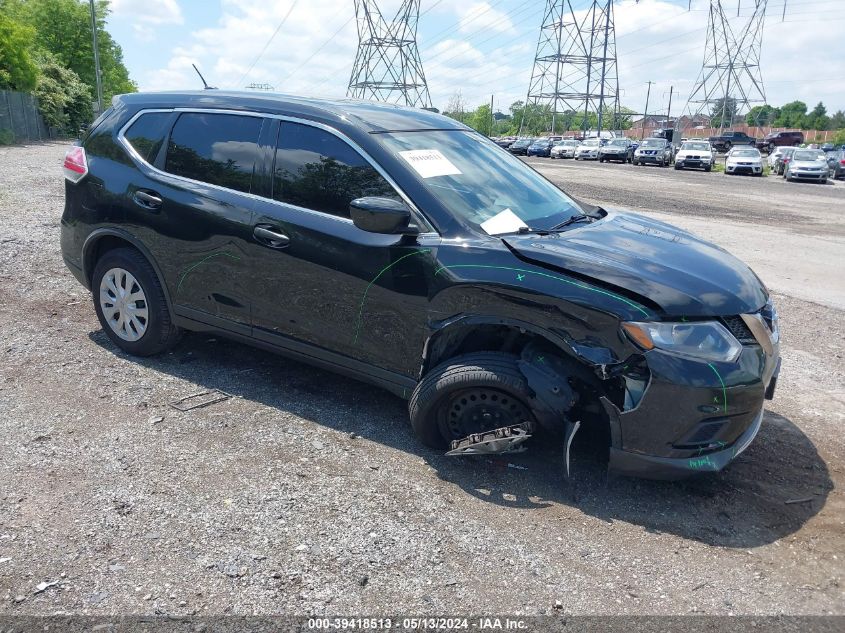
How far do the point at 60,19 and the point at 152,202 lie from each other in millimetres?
67616

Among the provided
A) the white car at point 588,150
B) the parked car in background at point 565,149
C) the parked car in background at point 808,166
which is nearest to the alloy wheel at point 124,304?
the parked car in background at point 808,166

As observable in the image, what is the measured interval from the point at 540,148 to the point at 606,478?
56.2 metres

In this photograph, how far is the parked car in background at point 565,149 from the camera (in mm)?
53375

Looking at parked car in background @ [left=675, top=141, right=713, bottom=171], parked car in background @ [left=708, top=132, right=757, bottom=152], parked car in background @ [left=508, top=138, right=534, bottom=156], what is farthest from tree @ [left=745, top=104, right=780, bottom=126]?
parked car in background @ [left=675, top=141, right=713, bottom=171]

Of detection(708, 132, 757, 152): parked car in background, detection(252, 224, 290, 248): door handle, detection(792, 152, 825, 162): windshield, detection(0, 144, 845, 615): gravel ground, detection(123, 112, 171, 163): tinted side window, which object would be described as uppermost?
detection(708, 132, 757, 152): parked car in background

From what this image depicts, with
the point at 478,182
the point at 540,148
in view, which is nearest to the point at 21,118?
the point at 540,148

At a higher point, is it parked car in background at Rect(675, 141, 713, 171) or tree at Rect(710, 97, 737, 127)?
tree at Rect(710, 97, 737, 127)

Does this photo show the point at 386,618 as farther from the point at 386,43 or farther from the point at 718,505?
the point at 386,43

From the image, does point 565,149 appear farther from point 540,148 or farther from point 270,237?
point 270,237

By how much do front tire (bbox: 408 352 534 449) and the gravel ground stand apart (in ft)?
0.84

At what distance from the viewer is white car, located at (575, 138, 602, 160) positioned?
4897 centimetres

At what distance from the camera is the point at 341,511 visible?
326 centimetres

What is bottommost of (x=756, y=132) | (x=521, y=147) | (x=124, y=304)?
(x=124, y=304)

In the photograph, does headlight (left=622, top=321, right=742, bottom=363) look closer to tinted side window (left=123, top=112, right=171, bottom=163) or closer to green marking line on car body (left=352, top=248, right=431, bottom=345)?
green marking line on car body (left=352, top=248, right=431, bottom=345)
